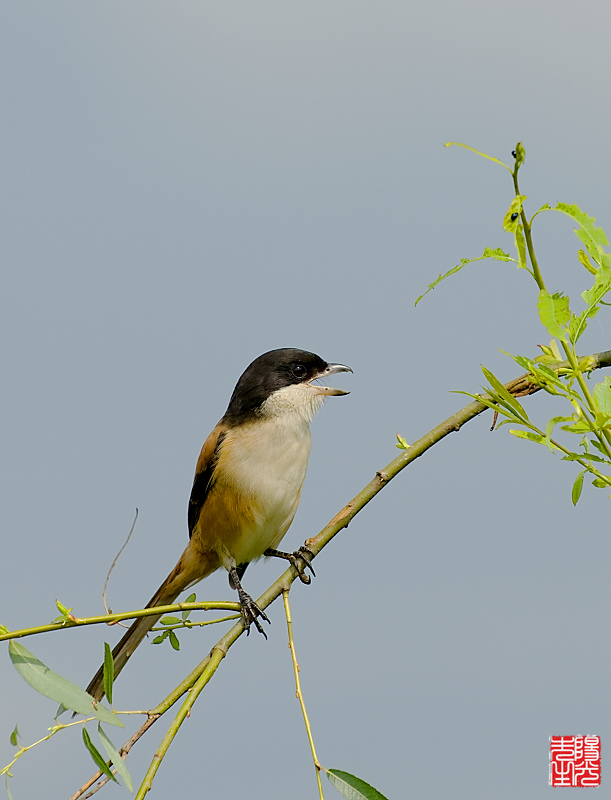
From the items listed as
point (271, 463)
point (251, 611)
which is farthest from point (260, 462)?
point (251, 611)

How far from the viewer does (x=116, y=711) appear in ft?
5.48

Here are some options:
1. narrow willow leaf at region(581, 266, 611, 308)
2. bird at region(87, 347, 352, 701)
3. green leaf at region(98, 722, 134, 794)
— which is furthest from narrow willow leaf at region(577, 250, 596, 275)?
bird at region(87, 347, 352, 701)

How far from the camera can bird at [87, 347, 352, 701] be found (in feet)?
11.3

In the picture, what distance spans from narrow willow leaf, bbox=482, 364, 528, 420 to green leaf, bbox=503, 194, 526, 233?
0.95 feet

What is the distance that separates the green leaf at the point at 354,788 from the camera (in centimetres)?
160

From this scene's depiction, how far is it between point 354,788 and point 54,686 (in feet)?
2.07

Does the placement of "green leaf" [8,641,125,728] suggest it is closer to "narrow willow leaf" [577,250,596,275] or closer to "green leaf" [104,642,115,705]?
"green leaf" [104,642,115,705]

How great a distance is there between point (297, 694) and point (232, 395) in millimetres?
2146

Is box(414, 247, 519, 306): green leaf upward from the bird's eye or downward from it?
downward

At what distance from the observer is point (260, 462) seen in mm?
3436

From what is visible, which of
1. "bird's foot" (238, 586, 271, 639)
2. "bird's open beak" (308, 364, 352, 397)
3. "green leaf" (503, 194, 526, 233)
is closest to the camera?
"green leaf" (503, 194, 526, 233)

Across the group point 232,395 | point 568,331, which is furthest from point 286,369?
point 568,331

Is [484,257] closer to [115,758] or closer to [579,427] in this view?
[579,427]

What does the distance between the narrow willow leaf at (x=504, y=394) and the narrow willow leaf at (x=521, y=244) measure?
0.74ft
